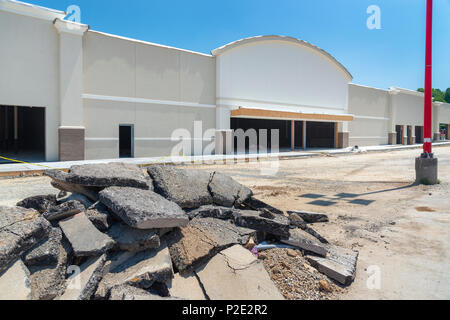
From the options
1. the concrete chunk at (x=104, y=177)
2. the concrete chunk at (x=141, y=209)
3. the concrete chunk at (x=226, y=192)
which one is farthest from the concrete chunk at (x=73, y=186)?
the concrete chunk at (x=226, y=192)

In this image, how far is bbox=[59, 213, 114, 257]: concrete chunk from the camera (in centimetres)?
412

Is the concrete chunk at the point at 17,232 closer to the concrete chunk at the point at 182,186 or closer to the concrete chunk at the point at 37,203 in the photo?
the concrete chunk at the point at 37,203

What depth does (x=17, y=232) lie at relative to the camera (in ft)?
13.1

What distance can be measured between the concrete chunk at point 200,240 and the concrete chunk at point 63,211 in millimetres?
1405

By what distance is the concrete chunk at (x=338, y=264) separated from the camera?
178 inches

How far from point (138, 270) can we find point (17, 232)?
5.00 ft

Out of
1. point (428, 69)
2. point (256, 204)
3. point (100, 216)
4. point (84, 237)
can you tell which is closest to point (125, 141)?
point (428, 69)

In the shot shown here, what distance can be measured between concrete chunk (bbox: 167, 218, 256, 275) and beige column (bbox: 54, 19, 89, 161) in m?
15.8

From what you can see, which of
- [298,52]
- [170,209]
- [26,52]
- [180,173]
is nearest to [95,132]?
[26,52]

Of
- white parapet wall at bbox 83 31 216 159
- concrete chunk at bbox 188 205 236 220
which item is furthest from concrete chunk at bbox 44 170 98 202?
white parapet wall at bbox 83 31 216 159

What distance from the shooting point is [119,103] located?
20781mm

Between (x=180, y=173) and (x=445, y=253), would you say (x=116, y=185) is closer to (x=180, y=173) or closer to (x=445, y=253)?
(x=180, y=173)

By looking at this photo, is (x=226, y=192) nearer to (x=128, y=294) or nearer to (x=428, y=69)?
(x=128, y=294)

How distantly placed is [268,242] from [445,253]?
9.70 feet
